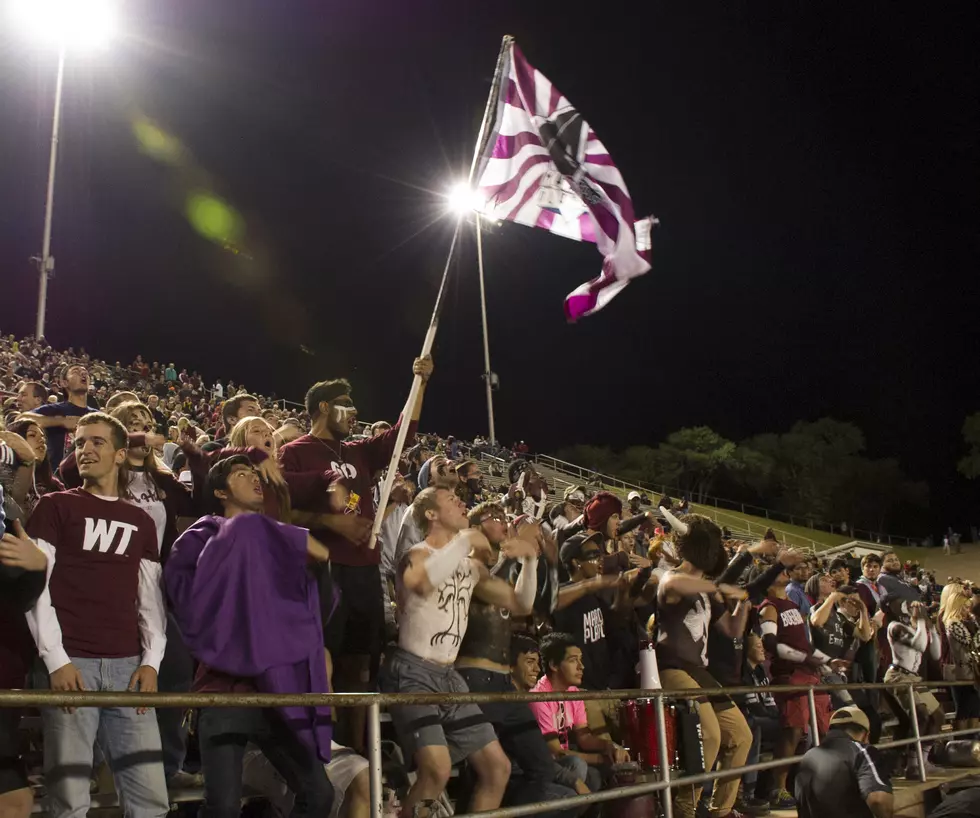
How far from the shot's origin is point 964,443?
6575 cm

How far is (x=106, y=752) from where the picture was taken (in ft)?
10.5

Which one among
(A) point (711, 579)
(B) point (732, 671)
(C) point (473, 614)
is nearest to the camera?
(C) point (473, 614)

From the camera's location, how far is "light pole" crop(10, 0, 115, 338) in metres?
19.9

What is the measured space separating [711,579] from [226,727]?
377 cm

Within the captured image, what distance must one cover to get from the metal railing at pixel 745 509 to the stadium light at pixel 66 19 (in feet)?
75.9

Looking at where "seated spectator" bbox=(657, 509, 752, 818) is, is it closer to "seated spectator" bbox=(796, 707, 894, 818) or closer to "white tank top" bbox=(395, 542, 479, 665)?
"seated spectator" bbox=(796, 707, 894, 818)

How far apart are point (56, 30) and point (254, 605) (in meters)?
21.3

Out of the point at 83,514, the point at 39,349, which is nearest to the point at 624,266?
the point at 83,514

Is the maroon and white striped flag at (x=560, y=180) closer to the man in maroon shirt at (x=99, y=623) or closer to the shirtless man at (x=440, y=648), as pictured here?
the shirtless man at (x=440, y=648)

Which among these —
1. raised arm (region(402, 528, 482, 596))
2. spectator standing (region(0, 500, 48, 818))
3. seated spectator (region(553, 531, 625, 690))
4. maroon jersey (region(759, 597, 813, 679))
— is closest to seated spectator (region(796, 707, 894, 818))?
seated spectator (region(553, 531, 625, 690))

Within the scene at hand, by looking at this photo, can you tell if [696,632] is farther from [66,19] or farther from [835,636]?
[66,19]

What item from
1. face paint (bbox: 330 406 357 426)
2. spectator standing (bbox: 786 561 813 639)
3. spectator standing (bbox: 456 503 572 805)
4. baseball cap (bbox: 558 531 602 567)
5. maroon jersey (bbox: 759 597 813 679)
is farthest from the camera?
spectator standing (bbox: 786 561 813 639)

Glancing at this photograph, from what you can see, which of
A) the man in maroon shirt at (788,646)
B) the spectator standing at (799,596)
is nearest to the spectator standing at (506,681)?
the man in maroon shirt at (788,646)

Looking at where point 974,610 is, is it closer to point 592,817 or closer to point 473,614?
point 592,817
